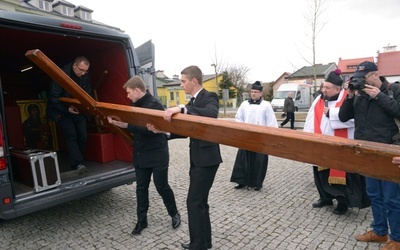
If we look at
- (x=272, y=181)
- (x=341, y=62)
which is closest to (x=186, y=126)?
(x=272, y=181)

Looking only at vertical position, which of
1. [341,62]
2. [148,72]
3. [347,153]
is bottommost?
[347,153]

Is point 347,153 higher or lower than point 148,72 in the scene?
lower

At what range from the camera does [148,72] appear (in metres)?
4.52

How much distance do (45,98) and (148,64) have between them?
10.3 ft

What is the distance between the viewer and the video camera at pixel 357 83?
2.77 metres

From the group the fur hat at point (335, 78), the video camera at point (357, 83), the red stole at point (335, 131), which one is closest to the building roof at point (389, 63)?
the red stole at point (335, 131)

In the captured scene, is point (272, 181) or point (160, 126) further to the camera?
point (272, 181)

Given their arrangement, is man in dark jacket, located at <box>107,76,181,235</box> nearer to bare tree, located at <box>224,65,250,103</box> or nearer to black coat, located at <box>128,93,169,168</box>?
black coat, located at <box>128,93,169,168</box>

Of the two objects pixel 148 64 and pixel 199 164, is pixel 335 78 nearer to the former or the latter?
pixel 199 164

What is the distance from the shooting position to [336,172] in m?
3.91

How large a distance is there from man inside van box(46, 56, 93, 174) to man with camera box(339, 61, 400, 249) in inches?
142

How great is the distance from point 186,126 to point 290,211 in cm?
266

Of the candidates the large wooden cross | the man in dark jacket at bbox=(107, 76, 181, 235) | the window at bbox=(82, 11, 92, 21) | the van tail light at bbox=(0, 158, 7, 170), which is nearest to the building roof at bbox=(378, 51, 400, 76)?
the window at bbox=(82, 11, 92, 21)

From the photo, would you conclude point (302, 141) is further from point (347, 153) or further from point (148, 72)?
point (148, 72)
